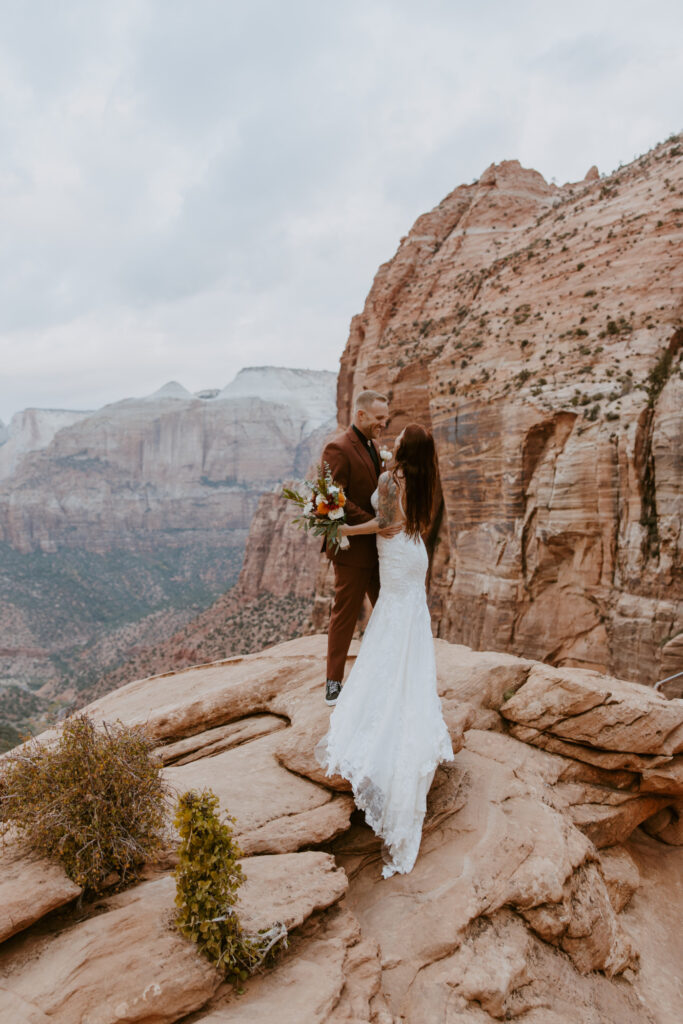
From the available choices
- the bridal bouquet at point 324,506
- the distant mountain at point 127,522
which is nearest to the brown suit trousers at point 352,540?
the bridal bouquet at point 324,506

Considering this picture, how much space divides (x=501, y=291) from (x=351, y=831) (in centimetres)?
2820

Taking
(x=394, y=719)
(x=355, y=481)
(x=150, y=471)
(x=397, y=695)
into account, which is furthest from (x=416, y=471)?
(x=150, y=471)

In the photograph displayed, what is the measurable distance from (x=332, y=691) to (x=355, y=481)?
2.30m

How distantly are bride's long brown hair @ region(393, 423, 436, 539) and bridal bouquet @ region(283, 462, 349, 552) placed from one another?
1.97 feet

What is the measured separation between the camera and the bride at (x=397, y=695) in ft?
16.0

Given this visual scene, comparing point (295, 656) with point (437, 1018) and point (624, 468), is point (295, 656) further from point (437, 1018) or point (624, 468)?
point (624, 468)

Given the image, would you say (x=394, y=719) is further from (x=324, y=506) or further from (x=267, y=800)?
(x=324, y=506)

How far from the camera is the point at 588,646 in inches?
767

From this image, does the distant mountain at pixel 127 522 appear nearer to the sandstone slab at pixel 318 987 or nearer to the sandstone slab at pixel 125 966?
the sandstone slab at pixel 125 966

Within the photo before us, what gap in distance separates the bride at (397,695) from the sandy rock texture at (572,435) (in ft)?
46.3

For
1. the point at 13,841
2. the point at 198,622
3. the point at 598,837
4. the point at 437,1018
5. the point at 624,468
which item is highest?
the point at 624,468

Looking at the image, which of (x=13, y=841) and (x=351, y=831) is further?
(x=351, y=831)

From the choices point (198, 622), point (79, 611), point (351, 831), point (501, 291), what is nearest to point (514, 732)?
point (351, 831)

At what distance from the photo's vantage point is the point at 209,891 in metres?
3.34
